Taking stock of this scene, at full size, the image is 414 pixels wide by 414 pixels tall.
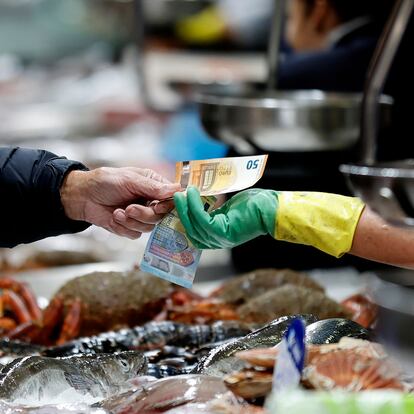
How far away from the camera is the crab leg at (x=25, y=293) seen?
3061mm

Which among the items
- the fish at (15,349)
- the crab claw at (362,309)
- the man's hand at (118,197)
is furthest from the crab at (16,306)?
the crab claw at (362,309)

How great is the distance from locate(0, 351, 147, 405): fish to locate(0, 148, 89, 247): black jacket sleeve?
50 cm

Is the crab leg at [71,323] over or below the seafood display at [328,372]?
below

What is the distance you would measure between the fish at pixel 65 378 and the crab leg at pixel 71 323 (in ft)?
2.66

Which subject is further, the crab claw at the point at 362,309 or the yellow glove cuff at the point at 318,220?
the crab claw at the point at 362,309

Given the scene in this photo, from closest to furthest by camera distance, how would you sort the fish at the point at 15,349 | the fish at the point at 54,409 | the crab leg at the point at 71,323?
the fish at the point at 54,409 → the fish at the point at 15,349 → the crab leg at the point at 71,323

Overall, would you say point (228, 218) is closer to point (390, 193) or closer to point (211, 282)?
point (390, 193)

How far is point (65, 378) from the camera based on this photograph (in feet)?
6.03

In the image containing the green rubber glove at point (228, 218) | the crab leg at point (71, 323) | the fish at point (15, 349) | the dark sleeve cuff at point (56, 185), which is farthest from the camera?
the crab leg at point (71, 323)

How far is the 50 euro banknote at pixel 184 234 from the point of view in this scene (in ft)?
6.18

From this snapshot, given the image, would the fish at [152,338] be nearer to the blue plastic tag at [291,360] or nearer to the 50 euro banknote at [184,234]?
the 50 euro banknote at [184,234]

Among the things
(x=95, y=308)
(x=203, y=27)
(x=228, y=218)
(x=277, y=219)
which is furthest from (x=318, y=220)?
(x=203, y=27)

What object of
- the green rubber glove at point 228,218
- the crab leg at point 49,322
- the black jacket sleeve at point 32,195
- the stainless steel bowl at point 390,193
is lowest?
the crab leg at point 49,322

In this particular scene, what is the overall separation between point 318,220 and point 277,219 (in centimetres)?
9
